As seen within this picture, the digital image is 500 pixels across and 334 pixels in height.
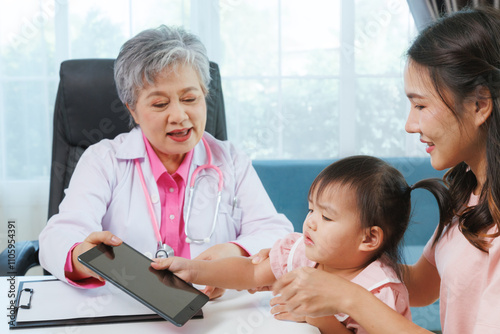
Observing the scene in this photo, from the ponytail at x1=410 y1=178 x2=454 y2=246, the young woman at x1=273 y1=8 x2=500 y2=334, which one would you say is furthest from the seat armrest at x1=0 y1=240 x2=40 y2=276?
the ponytail at x1=410 y1=178 x2=454 y2=246

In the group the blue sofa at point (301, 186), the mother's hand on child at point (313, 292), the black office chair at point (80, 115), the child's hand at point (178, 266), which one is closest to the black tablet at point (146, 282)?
the child's hand at point (178, 266)

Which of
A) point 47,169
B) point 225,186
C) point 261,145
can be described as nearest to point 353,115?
point 261,145

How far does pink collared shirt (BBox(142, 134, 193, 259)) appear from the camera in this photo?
1.46 meters

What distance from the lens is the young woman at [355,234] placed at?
993 millimetres

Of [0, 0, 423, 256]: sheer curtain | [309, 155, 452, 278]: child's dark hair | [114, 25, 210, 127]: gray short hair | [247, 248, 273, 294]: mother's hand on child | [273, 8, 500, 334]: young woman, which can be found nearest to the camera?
[273, 8, 500, 334]: young woman

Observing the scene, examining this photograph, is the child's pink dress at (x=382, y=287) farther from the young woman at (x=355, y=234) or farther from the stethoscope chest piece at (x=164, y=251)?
the stethoscope chest piece at (x=164, y=251)

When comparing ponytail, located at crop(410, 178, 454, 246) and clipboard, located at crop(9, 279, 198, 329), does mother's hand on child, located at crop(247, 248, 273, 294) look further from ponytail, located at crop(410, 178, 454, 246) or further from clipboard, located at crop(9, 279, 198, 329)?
ponytail, located at crop(410, 178, 454, 246)

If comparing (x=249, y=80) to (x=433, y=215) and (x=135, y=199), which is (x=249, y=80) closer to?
(x=433, y=215)

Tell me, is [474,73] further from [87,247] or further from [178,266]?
[87,247]

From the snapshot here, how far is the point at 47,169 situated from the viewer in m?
2.78

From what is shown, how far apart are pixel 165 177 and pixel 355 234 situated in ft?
2.17

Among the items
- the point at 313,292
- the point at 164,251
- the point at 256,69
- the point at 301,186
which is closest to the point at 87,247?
the point at 164,251

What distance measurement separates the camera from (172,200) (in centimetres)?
149

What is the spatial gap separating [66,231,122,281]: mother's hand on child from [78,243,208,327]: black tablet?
2 cm
